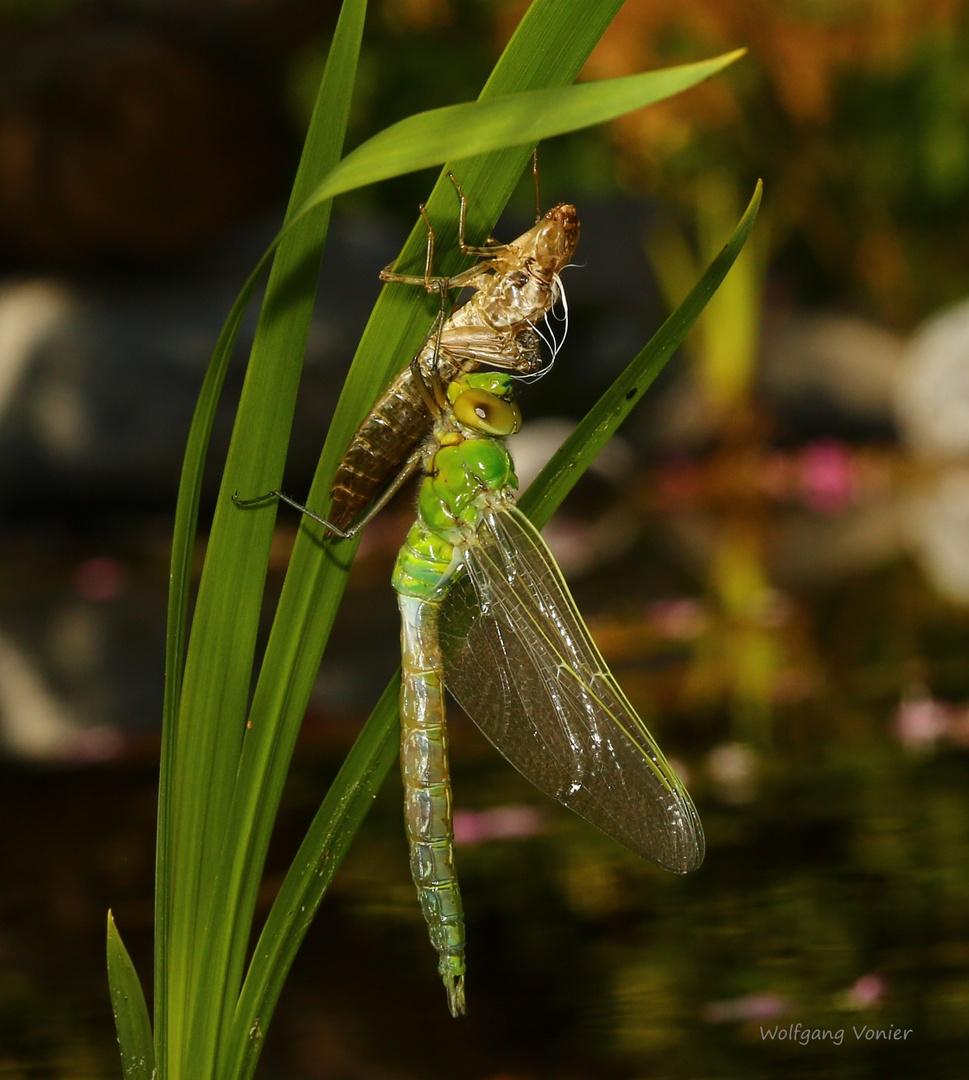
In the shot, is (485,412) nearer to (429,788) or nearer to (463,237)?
(463,237)

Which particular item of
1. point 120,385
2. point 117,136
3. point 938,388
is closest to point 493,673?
point 120,385

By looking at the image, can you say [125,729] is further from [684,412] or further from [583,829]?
[684,412]

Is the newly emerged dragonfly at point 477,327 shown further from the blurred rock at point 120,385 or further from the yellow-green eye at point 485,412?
the blurred rock at point 120,385

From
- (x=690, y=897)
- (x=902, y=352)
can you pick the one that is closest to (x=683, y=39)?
(x=902, y=352)

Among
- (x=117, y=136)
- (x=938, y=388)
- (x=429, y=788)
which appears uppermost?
(x=117, y=136)

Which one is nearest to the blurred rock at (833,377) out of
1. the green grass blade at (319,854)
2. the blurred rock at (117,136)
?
the blurred rock at (117,136)

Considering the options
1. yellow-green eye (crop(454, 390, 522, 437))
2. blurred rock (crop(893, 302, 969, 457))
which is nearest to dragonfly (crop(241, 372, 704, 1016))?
yellow-green eye (crop(454, 390, 522, 437))

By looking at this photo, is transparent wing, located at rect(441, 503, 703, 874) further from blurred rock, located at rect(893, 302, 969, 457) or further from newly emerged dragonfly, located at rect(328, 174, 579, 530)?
blurred rock, located at rect(893, 302, 969, 457)
